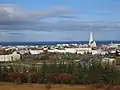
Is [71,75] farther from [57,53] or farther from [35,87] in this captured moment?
[57,53]

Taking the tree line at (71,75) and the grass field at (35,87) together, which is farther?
the tree line at (71,75)

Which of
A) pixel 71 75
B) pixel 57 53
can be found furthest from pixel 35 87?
pixel 57 53

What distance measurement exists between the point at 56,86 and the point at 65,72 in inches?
85.9

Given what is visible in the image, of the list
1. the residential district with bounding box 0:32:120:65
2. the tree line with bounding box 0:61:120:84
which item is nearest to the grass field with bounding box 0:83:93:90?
the tree line with bounding box 0:61:120:84

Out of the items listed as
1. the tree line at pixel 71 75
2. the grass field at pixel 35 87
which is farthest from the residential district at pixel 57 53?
the grass field at pixel 35 87

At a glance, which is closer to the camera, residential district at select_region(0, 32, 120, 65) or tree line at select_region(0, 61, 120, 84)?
tree line at select_region(0, 61, 120, 84)

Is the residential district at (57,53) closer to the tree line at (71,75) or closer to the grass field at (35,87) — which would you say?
the tree line at (71,75)

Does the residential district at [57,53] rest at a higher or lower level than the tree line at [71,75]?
lower

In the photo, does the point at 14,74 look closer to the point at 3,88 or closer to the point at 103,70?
the point at 3,88

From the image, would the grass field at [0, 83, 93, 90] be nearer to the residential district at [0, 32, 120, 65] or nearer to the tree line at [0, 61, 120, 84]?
the tree line at [0, 61, 120, 84]

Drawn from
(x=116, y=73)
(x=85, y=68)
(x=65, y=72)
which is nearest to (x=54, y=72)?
(x=65, y=72)

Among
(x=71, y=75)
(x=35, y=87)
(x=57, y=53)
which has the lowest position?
(x=57, y=53)

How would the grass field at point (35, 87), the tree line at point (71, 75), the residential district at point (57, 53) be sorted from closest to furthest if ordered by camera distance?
the grass field at point (35, 87) < the tree line at point (71, 75) < the residential district at point (57, 53)

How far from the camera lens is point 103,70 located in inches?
557
